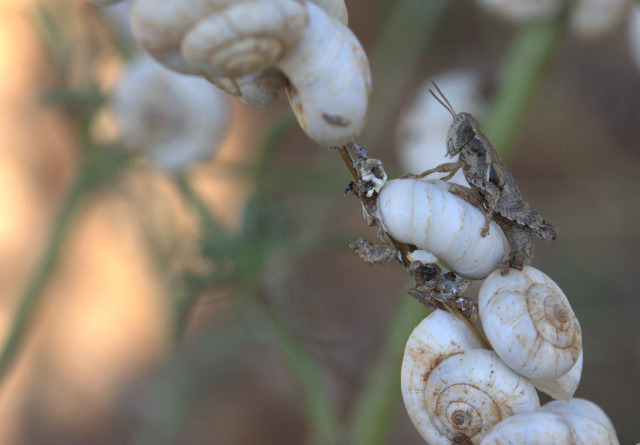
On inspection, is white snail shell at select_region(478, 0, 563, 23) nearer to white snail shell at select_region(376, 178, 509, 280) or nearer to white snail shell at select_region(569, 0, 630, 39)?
white snail shell at select_region(569, 0, 630, 39)

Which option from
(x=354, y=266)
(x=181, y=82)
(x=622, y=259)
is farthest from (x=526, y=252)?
(x=354, y=266)

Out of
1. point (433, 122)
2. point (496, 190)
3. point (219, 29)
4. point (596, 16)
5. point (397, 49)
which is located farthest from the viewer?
point (397, 49)

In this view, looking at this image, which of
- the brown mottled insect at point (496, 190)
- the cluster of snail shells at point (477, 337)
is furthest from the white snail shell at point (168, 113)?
the cluster of snail shells at point (477, 337)

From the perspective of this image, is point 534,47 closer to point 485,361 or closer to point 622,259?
point 485,361

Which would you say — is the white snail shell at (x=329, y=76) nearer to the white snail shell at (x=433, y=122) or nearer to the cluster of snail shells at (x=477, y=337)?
the cluster of snail shells at (x=477, y=337)

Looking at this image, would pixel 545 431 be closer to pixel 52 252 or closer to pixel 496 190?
pixel 496 190

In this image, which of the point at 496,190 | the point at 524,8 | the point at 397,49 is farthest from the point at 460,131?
the point at 397,49

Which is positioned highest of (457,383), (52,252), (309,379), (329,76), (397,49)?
(329,76)
